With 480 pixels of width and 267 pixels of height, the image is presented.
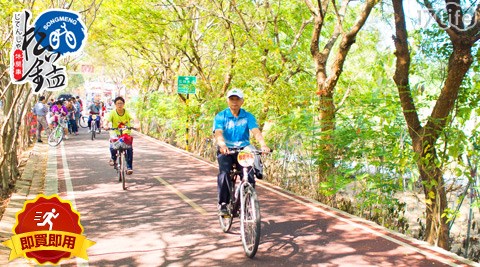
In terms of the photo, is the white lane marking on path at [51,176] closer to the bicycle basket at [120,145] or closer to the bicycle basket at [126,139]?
the bicycle basket at [120,145]

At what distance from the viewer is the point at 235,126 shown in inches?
260

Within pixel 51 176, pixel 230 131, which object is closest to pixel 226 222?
pixel 230 131

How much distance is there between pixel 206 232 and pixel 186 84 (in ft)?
39.1

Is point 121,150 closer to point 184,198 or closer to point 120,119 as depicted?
point 120,119

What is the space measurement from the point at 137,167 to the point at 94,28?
11.9 metres

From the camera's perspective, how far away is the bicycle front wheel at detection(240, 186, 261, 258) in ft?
18.3

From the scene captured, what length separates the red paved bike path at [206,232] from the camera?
577cm

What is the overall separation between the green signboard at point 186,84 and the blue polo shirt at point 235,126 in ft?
38.5

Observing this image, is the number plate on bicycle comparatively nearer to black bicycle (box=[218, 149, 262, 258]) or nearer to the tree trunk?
black bicycle (box=[218, 149, 262, 258])

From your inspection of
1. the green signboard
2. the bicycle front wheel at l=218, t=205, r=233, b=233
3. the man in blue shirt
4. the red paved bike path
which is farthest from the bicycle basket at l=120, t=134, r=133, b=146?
the green signboard

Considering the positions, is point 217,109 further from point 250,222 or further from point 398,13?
point 250,222

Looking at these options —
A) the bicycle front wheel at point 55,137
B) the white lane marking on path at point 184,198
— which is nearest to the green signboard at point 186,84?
the bicycle front wheel at point 55,137

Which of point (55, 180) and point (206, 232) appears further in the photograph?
point (55, 180)

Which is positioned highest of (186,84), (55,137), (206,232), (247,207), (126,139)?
(186,84)
